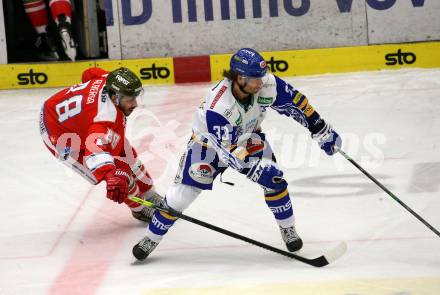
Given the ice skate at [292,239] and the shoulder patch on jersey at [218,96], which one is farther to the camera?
the ice skate at [292,239]

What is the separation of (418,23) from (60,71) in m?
3.25

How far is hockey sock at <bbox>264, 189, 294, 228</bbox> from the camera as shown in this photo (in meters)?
4.48

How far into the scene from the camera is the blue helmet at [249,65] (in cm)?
429

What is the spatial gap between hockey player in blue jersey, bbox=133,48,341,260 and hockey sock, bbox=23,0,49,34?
4.71 metres

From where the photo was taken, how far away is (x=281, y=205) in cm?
450

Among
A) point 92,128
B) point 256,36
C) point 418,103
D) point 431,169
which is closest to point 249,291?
point 92,128

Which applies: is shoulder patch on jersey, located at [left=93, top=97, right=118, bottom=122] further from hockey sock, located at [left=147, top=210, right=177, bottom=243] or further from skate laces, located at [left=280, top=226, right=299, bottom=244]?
skate laces, located at [left=280, top=226, right=299, bottom=244]

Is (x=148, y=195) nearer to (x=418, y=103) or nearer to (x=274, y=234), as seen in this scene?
(x=274, y=234)

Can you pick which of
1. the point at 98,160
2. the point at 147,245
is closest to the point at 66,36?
the point at 98,160

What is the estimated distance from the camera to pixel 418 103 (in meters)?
7.29

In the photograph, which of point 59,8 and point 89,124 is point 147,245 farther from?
point 59,8

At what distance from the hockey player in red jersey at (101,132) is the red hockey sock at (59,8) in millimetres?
3561

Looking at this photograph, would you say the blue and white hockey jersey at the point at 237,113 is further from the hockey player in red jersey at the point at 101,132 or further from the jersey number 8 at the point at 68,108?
the jersey number 8 at the point at 68,108

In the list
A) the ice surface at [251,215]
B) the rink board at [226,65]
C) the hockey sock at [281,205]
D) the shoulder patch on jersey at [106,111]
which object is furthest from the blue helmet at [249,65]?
the rink board at [226,65]
